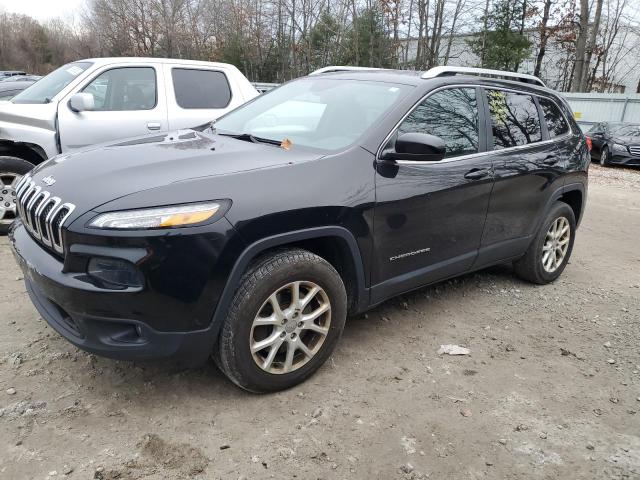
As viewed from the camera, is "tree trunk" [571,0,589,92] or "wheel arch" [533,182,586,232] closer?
"wheel arch" [533,182,586,232]

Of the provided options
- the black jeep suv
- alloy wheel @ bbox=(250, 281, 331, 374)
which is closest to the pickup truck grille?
the black jeep suv

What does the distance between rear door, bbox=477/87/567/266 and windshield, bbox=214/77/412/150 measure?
0.98 metres

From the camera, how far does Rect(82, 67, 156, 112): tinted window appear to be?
18.4 ft

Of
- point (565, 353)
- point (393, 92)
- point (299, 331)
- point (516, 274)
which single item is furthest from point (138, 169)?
point (516, 274)

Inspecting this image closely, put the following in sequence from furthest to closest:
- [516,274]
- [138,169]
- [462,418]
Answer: [516,274] → [462,418] → [138,169]

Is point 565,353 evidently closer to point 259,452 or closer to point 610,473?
point 610,473

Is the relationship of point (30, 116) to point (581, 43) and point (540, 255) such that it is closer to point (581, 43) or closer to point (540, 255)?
point (540, 255)

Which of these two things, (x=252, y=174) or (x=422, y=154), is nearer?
(x=252, y=174)

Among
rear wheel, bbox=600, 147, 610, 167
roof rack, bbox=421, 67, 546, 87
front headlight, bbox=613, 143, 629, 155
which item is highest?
roof rack, bbox=421, 67, 546, 87

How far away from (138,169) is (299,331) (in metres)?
1.17

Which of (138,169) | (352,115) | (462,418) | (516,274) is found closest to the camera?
(138,169)

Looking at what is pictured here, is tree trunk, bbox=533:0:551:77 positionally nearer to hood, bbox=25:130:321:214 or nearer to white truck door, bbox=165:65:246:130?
white truck door, bbox=165:65:246:130

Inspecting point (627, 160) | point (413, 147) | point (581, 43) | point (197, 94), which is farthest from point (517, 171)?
point (581, 43)

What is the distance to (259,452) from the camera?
242 cm
